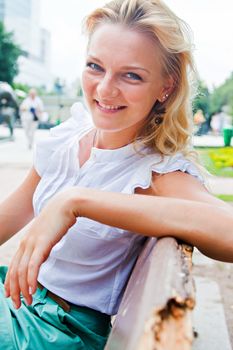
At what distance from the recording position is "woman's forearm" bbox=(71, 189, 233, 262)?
115 centimetres

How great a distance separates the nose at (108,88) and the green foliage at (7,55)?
1873 inches

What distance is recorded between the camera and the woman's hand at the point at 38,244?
1194mm

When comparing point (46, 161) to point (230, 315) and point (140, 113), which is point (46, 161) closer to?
point (140, 113)

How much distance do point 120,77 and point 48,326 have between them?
2.08 ft

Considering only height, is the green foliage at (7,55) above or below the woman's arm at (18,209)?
below

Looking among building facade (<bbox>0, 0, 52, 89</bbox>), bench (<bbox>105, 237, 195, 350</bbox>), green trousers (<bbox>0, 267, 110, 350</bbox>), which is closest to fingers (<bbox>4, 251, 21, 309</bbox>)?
green trousers (<bbox>0, 267, 110, 350</bbox>)

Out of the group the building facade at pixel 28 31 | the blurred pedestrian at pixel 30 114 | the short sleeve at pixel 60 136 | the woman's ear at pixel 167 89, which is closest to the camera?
the woman's ear at pixel 167 89

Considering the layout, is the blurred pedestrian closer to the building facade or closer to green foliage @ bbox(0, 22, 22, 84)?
green foliage @ bbox(0, 22, 22, 84)

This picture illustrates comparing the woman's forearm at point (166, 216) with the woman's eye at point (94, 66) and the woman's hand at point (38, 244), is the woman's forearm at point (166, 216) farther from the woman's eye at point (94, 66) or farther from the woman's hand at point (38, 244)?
the woman's eye at point (94, 66)

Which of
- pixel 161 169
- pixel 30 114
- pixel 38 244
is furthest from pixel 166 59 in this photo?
pixel 30 114

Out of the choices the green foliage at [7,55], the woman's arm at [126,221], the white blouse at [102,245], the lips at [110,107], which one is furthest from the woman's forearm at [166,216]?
the green foliage at [7,55]

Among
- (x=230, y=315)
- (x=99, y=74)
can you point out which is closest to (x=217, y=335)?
(x=230, y=315)

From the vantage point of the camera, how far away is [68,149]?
1714mm

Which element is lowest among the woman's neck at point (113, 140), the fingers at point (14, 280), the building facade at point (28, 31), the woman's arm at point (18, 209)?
the building facade at point (28, 31)
